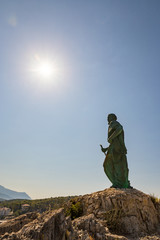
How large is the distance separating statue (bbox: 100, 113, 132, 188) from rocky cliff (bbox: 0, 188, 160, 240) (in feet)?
4.80

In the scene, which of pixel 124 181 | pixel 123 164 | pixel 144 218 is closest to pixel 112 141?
pixel 123 164

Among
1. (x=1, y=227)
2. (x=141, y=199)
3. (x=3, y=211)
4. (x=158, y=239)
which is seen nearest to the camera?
(x=1, y=227)

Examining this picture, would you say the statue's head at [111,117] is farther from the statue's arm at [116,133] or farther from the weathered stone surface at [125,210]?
the weathered stone surface at [125,210]

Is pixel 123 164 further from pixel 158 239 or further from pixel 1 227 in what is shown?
pixel 1 227

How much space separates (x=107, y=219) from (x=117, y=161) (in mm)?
3886

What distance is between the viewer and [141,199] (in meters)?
7.81

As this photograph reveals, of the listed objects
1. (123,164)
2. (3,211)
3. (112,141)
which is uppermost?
(112,141)

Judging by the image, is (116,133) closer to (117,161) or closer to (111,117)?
(111,117)

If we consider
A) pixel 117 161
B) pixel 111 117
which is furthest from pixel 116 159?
pixel 111 117

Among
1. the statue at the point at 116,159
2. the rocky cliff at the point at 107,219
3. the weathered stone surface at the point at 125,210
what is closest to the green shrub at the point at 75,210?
the rocky cliff at the point at 107,219

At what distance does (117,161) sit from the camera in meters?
9.80

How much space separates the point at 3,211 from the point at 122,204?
257 ft

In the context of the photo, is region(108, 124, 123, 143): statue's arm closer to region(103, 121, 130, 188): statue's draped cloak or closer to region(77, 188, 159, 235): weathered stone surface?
region(103, 121, 130, 188): statue's draped cloak

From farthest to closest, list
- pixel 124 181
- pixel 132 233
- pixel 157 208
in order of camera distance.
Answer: pixel 124 181 < pixel 157 208 < pixel 132 233
